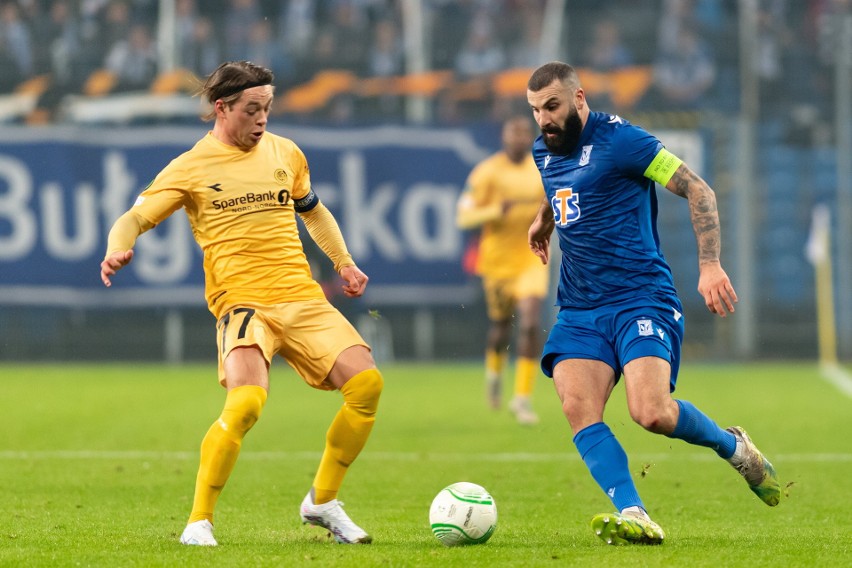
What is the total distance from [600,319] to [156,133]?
1416 centimetres

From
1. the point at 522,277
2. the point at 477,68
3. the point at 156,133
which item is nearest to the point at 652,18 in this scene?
the point at 477,68

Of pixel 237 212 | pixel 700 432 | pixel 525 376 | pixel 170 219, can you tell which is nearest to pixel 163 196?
pixel 237 212

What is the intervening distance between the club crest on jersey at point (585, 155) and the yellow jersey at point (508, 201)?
22.5 feet

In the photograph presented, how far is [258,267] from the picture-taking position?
6504mm

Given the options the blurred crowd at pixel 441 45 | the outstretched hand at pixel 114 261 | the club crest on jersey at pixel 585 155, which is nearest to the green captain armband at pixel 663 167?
the club crest on jersey at pixel 585 155

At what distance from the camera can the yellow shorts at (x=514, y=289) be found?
42.6 ft

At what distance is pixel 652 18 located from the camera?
2145cm

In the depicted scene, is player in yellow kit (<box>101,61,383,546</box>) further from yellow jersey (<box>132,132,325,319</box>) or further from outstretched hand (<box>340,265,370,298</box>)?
outstretched hand (<box>340,265,370,298</box>)

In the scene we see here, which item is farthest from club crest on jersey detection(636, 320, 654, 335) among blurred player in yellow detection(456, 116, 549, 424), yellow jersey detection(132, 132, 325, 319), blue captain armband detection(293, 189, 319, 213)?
blurred player in yellow detection(456, 116, 549, 424)

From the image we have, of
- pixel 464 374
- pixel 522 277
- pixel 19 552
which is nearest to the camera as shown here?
pixel 19 552

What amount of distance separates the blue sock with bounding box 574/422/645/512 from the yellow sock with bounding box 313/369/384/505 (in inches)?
36.4

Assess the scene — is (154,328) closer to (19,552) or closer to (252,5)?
(252,5)

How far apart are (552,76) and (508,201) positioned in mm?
7208

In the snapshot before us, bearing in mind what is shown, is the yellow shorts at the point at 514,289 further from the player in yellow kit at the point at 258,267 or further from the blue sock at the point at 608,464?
the blue sock at the point at 608,464
